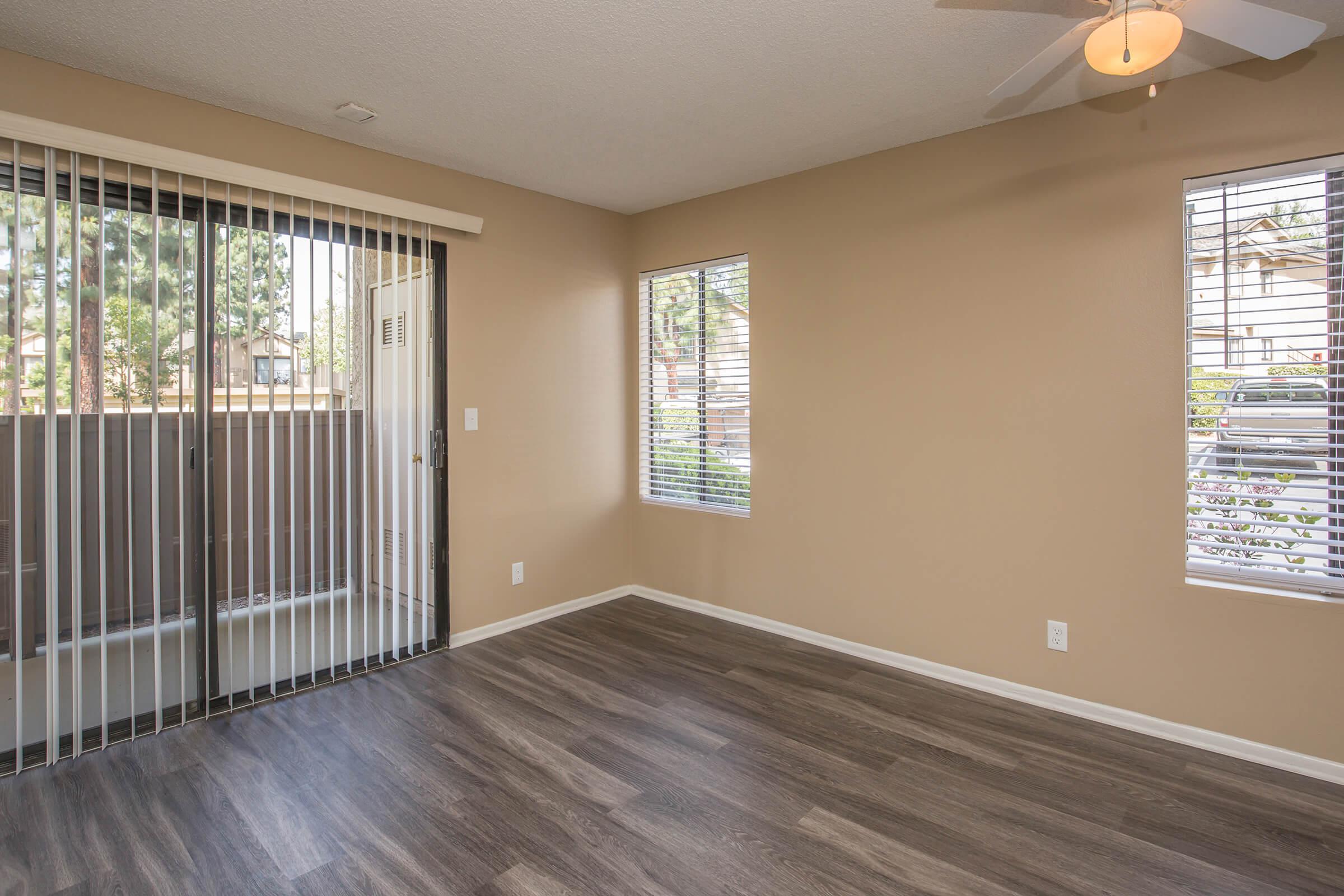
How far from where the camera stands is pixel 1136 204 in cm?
275

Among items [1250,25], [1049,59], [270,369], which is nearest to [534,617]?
[270,369]

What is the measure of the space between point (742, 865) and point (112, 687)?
97.9 inches

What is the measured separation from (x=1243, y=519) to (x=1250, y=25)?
1778 millimetres

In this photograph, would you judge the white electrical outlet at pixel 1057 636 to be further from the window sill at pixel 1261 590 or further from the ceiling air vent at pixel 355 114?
the ceiling air vent at pixel 355 114

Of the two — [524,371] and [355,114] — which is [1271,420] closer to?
[524,371]

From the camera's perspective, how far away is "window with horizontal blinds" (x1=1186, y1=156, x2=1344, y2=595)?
2.47m

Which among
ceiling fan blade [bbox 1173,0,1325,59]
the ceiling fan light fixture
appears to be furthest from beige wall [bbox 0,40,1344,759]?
the ceiling fan light fixture

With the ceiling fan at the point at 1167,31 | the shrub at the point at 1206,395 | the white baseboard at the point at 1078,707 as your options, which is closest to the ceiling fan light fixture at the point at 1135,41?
the ceiling fan at the point at 1167,31

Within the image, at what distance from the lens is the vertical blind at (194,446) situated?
2.49 metres

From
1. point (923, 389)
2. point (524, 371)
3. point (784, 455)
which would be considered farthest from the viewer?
point (524, 371)

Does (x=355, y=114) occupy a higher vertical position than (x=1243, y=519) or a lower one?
higher

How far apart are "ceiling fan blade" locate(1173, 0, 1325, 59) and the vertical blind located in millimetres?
3155

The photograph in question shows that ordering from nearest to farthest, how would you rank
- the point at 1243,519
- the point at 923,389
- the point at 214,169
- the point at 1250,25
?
the point at 1250,25 < the point at 1243,519 < the point at 214,169 < the point at 923,389

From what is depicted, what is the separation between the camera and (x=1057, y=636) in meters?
2.99
